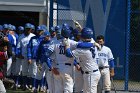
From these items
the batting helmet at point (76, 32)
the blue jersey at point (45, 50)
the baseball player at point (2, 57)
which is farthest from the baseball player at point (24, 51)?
the baseball player at point (2, 57)

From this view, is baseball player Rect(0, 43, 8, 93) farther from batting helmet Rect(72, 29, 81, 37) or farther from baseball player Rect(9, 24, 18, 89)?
baseball player Rect(9, 24, 18, 89)

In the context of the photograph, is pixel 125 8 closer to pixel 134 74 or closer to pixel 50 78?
pixel 134 74

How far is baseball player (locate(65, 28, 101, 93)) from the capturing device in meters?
14.2

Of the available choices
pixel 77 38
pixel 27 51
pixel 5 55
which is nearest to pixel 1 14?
pixel 27 51

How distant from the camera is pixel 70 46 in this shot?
1438 cm

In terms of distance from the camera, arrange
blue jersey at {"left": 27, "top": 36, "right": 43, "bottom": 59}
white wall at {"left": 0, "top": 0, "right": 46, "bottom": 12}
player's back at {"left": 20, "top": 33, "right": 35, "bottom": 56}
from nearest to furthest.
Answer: blue jersey at {"left": 27, "top": 36, "right": 43, "bottom": 59}
player's back at {"left": 20, "top": 33, "right": 35, "bottom": 56}
white wall at {"left": 0, "top": 0, "right": 46, "bottom": 12}

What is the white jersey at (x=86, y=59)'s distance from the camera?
1423 centimetres

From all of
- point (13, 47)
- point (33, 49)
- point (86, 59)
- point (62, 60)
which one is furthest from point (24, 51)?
point (86, 59)

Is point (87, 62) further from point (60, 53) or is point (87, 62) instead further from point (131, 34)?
point (131, 34)

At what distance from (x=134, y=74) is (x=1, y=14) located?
1186 cm

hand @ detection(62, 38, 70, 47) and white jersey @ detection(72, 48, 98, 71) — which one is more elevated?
hand @ detection(62, 38, 70, 47)

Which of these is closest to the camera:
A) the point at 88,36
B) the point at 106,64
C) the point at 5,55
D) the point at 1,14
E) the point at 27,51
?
the point at 5,55

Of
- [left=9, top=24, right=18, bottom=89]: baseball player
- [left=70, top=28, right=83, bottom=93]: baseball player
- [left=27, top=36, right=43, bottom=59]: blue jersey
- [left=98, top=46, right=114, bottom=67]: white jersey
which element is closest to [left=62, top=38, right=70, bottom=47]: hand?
[left=70, top=28, right=83, bottom=93]: baseball player

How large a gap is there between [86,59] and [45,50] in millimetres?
1900
